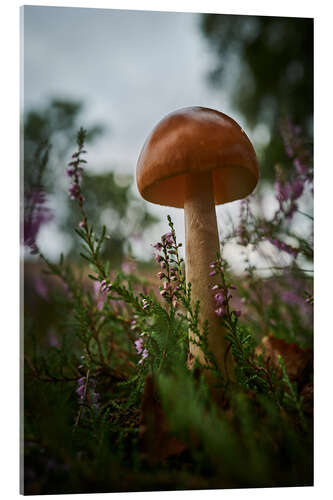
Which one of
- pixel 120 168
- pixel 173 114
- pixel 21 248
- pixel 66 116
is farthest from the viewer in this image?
pixel 120 168

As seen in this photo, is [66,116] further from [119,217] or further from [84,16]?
[119,217]

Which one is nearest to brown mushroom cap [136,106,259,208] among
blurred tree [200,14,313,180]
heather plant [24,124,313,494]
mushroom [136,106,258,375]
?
mushroom [136,106,258,375]

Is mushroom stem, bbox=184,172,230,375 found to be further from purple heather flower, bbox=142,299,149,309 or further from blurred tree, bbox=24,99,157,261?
blurred tree, bbox=24,99,157,261

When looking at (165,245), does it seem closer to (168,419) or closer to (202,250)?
(202,250)

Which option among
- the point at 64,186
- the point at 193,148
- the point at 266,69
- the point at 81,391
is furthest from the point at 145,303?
the point at 266,69

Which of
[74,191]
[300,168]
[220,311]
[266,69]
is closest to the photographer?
[220,311]
